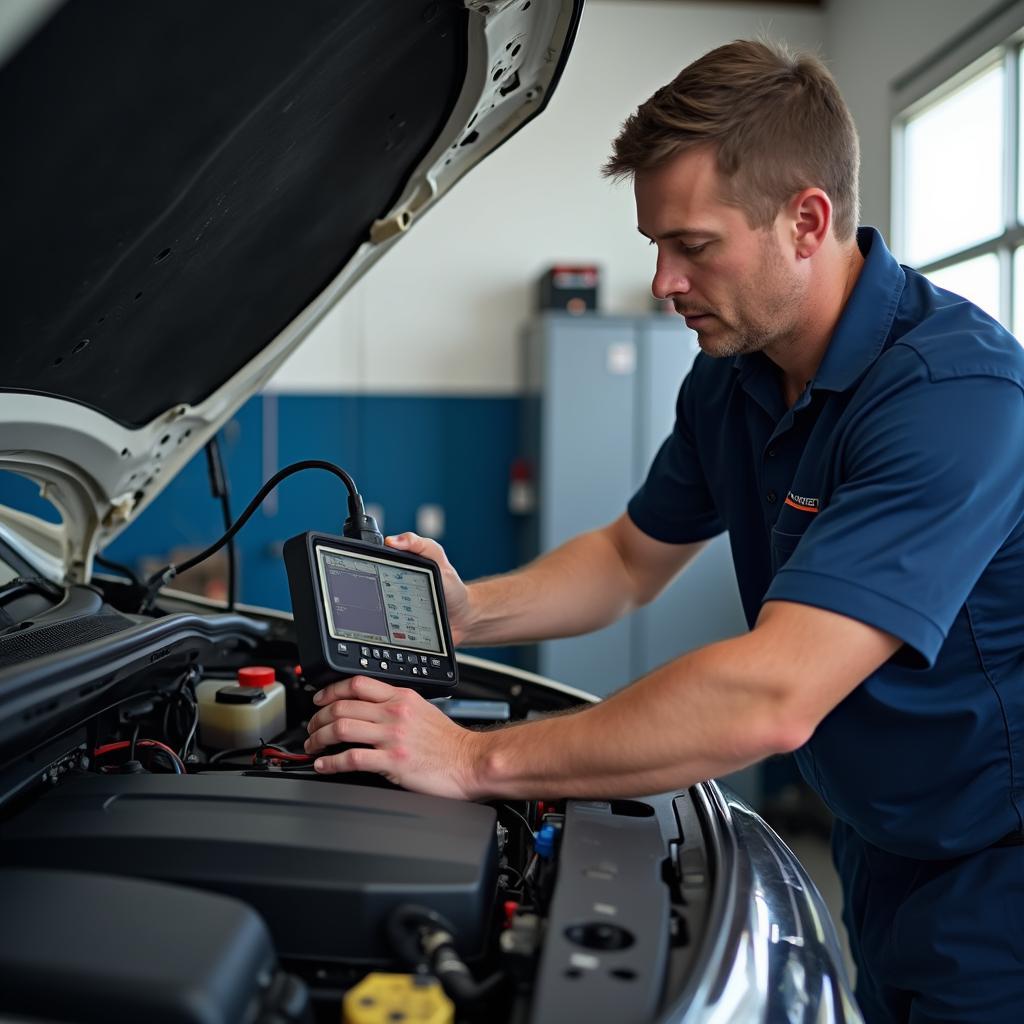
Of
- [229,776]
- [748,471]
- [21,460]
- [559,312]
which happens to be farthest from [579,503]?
[229,776]

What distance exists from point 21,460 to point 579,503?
121 inches

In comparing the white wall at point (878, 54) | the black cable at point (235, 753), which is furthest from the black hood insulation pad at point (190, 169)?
the white wall at point (878, 54)

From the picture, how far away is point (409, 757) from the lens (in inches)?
40.3

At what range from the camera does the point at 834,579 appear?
984 millimetres

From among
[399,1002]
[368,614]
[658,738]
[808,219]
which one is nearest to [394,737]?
[368,614]

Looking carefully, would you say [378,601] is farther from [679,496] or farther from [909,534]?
[679,496]

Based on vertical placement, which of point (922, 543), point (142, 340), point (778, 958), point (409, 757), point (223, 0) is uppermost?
point (223, 0)

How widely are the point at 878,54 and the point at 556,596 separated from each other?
A: 348 centimetres

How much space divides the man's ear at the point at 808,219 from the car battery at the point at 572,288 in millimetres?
3096

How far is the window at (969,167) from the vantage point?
3395 millimetres

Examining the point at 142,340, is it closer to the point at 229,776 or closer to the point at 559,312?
the point at 229,776

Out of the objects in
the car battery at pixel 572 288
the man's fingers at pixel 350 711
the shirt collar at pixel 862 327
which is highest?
the car battery at pixel 572 288

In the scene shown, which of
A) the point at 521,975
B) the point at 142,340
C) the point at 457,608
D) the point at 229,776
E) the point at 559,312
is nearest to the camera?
the point at 521,975

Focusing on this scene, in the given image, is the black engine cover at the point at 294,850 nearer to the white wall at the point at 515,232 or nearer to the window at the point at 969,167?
the window at the point at 969,167
